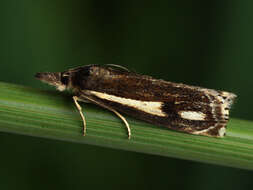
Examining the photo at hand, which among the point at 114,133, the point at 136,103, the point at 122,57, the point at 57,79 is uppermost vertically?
the point at 122,57

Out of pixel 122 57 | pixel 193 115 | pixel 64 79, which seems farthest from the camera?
pixel 122 57

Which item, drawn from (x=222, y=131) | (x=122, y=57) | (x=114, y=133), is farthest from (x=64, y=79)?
(x=222, y=131)

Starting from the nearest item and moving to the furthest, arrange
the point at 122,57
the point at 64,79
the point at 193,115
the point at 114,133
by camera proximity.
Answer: the point at 114,133, the point at 193,115, the point at 64,79, the point at 122,57

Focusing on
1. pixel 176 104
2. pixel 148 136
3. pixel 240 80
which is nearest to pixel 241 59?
pixel 240 80

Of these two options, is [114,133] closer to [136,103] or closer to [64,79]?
[136,103]

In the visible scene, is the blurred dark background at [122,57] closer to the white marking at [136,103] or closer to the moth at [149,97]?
the moth at [149,97]

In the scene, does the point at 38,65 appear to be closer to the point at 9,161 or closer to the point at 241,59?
the point at 9,161

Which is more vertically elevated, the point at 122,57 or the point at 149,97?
the point at 122,57
